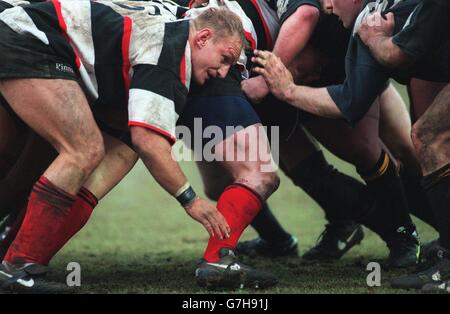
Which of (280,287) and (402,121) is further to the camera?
(402,121)

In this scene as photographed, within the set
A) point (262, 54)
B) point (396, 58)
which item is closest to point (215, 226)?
point (262, 54)

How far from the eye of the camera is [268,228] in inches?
235

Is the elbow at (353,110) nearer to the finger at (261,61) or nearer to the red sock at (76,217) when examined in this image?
the finger at (261,61)

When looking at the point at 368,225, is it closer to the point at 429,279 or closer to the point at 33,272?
the point at 429,279

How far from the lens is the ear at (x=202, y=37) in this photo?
427cm

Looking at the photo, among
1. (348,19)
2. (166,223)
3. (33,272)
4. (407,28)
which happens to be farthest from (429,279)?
(166,223)

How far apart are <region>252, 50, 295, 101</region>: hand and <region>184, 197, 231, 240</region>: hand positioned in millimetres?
902

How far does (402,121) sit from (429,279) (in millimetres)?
1997

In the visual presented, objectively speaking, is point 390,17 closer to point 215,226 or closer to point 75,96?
point 215,226

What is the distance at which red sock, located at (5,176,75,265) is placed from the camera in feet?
13.1

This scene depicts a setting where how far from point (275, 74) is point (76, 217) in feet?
4.37

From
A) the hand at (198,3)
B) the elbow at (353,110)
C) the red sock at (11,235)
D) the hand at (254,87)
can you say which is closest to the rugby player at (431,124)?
the elbow at (353,110)

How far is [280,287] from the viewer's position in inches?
165

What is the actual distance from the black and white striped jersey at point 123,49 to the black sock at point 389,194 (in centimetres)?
167
